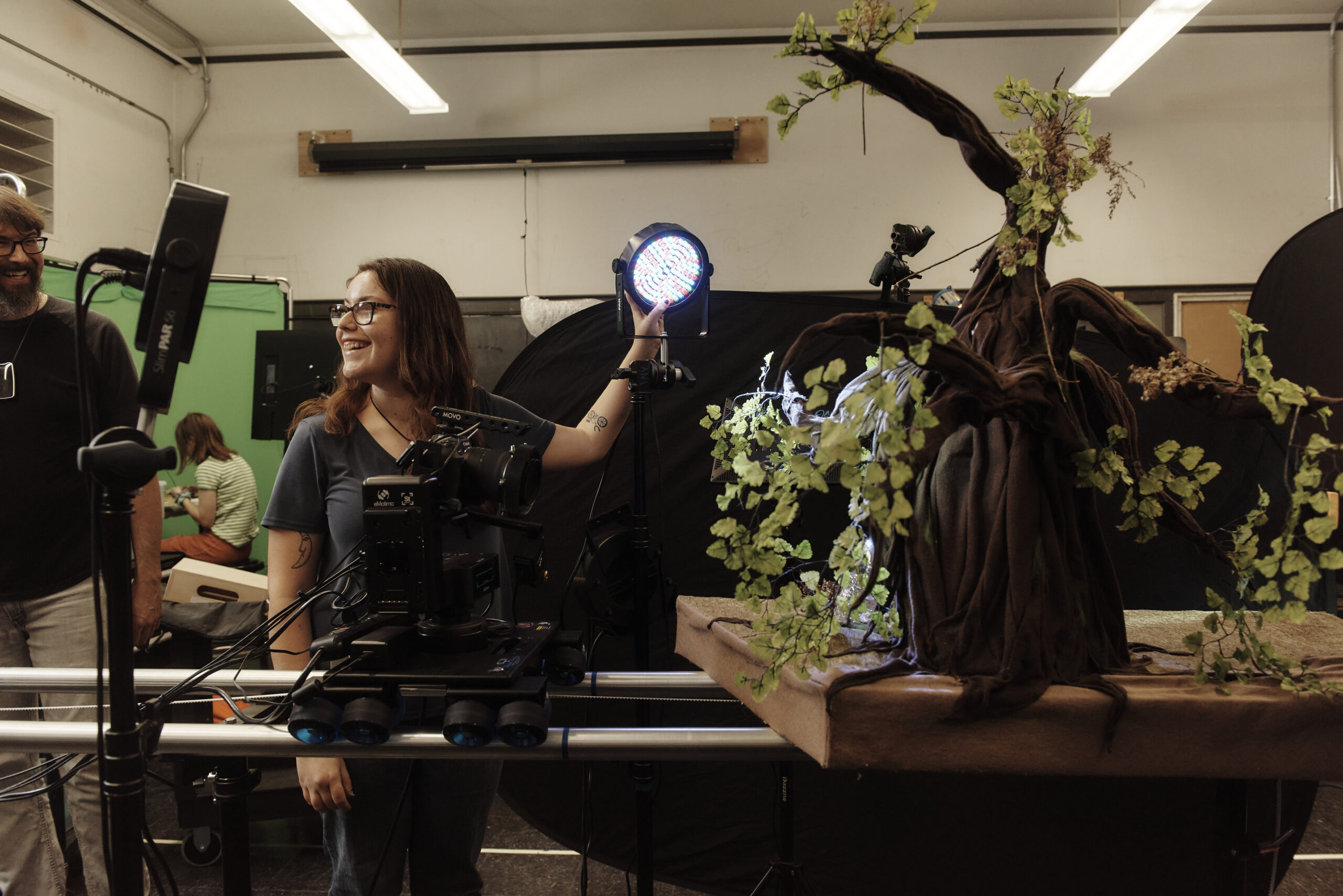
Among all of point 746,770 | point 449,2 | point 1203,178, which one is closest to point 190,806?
point 746,770

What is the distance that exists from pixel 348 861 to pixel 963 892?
146cm

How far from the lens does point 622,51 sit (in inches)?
181

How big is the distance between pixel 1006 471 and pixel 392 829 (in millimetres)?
1078

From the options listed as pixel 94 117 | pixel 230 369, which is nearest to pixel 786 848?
pixel 230 369

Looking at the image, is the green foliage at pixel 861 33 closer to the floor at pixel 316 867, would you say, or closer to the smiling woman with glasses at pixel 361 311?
the smiling woman with glasses at pixel 361 311

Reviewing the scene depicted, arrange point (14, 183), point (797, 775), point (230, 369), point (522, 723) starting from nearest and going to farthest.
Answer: point (522, 723)
point (14, 183)
point (797, 775)
point (230, 369)

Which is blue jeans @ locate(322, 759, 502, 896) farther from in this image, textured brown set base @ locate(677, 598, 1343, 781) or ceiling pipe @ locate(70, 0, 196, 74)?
ceiling pipe @ locate(70, 0, 196, 74)

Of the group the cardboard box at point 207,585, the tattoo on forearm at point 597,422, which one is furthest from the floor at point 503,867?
the tattoo on forearm at point 597,422

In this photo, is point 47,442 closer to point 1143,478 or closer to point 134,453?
point 134,453

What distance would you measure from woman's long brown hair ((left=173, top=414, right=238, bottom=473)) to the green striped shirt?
0.16ft

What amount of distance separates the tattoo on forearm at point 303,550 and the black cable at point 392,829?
39 centimetres

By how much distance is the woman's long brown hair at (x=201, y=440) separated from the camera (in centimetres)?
367

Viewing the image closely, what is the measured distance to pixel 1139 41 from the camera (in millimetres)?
3355

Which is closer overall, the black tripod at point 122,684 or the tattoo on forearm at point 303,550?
the black tripod at point 122,684
